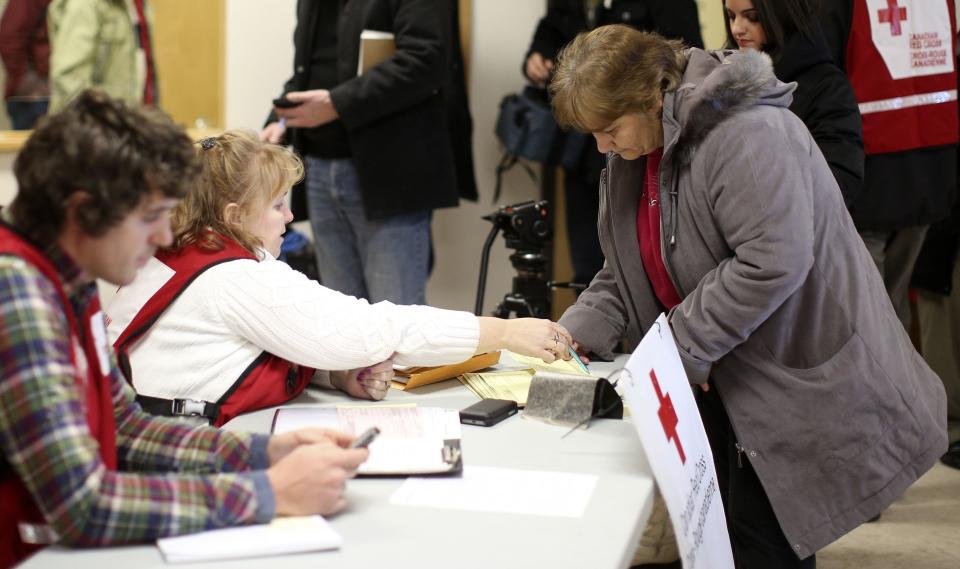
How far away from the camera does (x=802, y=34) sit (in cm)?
237

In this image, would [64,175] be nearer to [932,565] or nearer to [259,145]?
[259,145]

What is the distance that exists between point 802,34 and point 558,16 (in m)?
1.61

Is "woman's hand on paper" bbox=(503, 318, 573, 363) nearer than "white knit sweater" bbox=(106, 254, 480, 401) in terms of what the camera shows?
No

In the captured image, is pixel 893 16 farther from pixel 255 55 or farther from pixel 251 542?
pixel 255 55

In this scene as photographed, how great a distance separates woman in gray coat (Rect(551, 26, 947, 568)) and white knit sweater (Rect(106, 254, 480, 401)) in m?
0.54

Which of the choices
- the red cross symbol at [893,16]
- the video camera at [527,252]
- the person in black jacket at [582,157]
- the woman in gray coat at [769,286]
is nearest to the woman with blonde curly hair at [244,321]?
the woman in gray coat at [769,286]

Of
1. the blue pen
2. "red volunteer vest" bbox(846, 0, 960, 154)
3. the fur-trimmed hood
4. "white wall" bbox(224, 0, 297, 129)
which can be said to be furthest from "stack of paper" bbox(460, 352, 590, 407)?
"white wall" bbox(224, 0, 297, 129)

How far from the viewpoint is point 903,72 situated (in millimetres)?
2891

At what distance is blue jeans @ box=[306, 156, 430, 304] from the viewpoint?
3.20 m

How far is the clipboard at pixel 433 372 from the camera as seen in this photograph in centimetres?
196

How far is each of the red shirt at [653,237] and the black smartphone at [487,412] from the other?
380 mm

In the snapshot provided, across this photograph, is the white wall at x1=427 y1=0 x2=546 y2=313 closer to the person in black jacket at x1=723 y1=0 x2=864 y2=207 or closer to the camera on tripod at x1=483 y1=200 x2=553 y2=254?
the camera on tripod at x1=483 y1=200 x2=553 y2=254

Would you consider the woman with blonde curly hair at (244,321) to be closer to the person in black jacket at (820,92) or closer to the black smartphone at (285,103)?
the person in black jacket at (820,92)

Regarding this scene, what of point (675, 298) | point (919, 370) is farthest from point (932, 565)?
point (675, 298)
